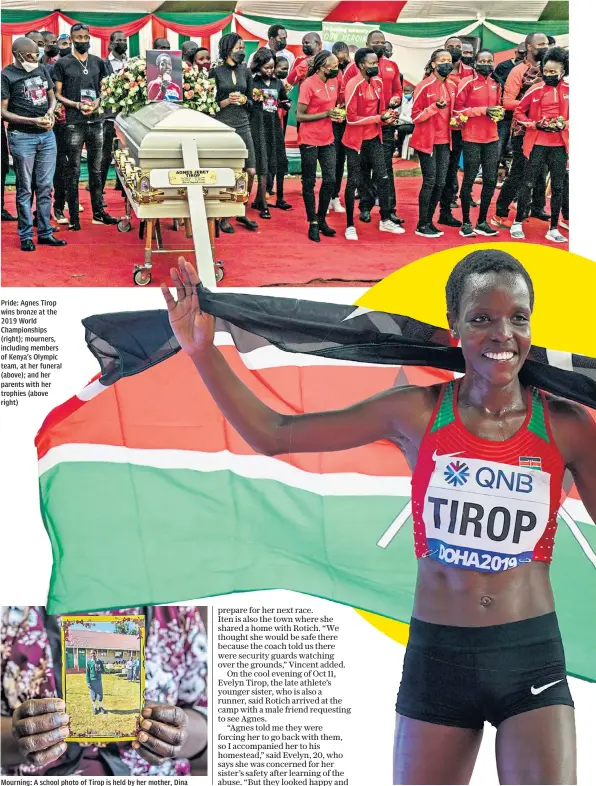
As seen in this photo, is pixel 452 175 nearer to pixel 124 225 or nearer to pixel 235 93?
A: pixel 235 93

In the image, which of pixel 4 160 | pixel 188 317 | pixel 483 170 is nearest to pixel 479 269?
pixel 188 317

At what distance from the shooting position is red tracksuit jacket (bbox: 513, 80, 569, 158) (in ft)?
24.7

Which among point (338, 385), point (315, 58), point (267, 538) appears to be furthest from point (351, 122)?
point (267, 538)

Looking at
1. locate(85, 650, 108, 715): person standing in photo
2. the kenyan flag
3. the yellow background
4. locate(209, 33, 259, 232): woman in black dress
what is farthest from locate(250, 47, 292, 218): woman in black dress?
locate(85, 650, 108, 715): person standing in photo

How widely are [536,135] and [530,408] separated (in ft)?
12.4

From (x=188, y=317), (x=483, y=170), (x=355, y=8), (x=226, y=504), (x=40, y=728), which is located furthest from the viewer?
(x=483, y=170)

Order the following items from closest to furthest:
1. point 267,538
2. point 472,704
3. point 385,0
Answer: point 472,704 → point 267,538 → point 385,0

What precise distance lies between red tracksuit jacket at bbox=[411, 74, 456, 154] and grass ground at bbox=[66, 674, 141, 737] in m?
4.24

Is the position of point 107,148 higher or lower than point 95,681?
higher

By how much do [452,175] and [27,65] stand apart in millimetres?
2993

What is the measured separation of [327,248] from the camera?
784 cm

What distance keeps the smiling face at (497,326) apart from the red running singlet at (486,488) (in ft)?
0.80

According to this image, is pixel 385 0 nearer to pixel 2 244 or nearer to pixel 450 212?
pixel 450 212

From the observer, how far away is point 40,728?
5.79 metres
